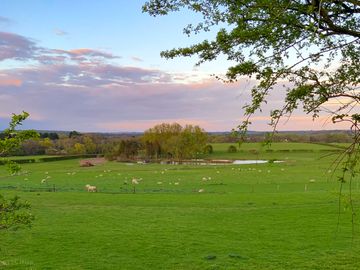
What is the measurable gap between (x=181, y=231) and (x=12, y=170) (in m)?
11.9

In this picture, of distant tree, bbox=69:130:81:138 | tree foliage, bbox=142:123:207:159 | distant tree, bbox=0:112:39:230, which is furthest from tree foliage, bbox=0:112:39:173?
distant tree, bbox=69:130:81:138

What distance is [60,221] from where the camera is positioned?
818 inches

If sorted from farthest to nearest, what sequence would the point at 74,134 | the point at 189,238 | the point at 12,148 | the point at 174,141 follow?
the point at 74,134 < the point at 174,141 < the point at 189,238 < the point at 12,148

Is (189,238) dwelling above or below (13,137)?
below

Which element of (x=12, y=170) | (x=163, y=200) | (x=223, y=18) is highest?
(x=223, y=18)

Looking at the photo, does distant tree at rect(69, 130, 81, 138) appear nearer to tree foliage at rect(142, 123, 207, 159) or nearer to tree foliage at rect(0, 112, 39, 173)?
tree foliage at rect(142, 123, 207, 159)

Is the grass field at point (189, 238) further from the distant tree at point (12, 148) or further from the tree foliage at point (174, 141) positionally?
the tree foliage at point (174, 141)

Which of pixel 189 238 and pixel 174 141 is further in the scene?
pixel 174 141

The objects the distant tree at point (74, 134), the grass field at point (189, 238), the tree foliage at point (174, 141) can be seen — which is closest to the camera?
the grass field at point (189, 238)

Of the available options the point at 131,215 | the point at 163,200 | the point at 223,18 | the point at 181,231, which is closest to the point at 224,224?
the point at 181,231

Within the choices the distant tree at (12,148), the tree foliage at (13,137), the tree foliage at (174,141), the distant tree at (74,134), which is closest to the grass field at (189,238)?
the distant tree at (12,148)

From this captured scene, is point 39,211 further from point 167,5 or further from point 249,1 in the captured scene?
point 249,1

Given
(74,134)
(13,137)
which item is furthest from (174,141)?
(13,137)

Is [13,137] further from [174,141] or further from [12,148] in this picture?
[174,141]
